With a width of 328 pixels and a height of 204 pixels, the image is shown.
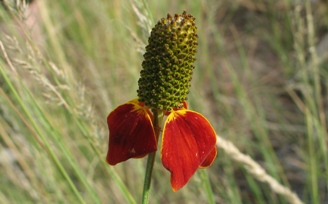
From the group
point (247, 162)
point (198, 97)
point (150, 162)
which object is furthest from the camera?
point (198, 97)

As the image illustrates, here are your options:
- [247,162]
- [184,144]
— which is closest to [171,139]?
[184,144]

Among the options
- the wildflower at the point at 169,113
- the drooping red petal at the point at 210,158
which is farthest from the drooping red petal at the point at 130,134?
the drooping red petal at the point at 210,158

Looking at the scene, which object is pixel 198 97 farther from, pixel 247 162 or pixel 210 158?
pixel 210 158

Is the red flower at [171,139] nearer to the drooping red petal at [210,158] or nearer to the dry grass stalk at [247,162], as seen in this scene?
the drooping red petal at [210,158]

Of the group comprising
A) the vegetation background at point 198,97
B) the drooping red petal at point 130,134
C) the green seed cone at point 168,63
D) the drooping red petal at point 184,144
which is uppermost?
the green seed cone at point 168,63

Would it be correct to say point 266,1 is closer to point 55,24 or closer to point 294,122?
point 294,122

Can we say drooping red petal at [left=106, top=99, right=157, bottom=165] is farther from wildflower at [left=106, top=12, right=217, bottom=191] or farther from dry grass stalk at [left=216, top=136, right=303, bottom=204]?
dry grass stalk at [left=216, top=136, right=303, bottom=204]

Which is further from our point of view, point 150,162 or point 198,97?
point 198,97

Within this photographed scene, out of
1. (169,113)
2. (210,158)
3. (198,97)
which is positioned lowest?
(198,97)
